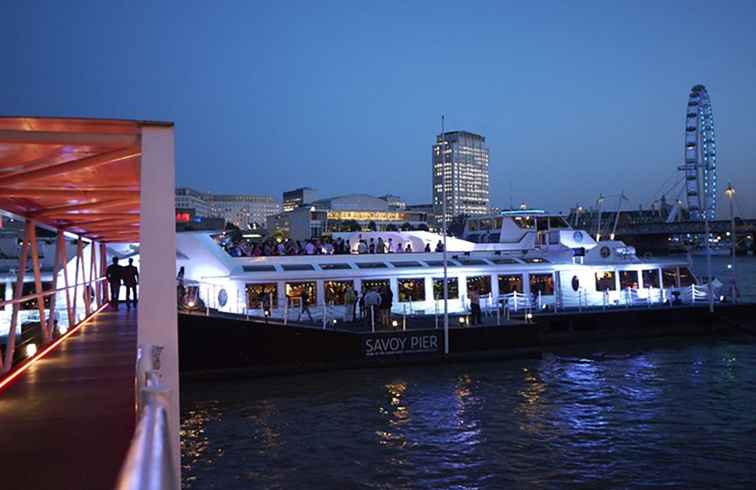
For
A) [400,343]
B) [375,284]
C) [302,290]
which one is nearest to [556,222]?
[375,284]

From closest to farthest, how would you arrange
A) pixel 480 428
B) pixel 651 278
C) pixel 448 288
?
pixel 480 428, pixel 448 288, pixel 651 278

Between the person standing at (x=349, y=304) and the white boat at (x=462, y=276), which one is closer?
the white boat at (x=462, y=276)

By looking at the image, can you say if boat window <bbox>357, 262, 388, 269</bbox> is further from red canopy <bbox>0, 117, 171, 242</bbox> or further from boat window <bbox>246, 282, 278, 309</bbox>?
red canopy <bbox>0, 117, 171, 242</bbox>

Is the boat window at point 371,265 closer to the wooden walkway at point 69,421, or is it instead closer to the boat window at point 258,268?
the boat window at point 258,268

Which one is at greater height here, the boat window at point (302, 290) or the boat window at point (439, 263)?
the boat window at point (439, 263)

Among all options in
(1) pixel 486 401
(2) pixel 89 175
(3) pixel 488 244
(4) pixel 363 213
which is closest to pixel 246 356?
(1) pixel 486 401

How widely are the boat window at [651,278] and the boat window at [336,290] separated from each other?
15.9 meters

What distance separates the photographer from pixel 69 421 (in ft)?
17.3

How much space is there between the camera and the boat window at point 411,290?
27469mm

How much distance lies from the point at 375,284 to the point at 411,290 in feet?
5.64

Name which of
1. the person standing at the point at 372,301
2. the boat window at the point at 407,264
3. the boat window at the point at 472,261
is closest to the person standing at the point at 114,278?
the person standing at the point at 372,301

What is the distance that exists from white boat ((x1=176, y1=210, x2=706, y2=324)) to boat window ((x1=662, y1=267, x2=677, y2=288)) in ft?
0.20

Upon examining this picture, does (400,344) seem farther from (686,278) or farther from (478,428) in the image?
(686,278)

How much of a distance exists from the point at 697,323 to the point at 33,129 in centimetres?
3038
